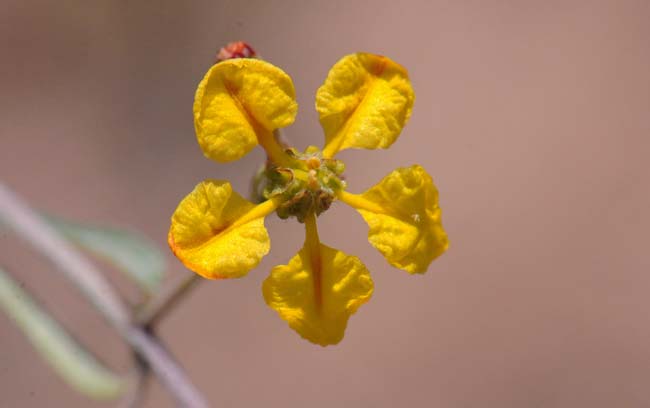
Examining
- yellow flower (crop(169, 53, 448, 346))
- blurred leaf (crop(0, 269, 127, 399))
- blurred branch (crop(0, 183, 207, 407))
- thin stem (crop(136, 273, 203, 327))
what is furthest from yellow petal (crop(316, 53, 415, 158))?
blurred leaf (crop(0, 269, 127, 399))

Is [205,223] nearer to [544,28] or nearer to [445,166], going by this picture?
[445,166]

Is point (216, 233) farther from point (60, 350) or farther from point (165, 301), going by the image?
point (60, 350)

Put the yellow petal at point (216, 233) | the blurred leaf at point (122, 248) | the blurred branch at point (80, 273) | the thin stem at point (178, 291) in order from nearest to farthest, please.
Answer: the yellow petal at point (216, 233)
the thin stem at point (178, 291)
the blurred branch at point (80, 273)
the blurred leaf at point (122, 248)

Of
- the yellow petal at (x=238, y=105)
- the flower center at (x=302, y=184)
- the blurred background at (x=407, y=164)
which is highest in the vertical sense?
the yellow petal at (x=238, y=105)

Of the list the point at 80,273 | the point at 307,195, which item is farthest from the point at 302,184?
the point at 80,273

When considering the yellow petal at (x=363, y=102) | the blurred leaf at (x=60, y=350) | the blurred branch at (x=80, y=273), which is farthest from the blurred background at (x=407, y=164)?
the yellow petal at (x=363, y=102)

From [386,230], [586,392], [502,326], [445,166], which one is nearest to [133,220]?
[445,166]

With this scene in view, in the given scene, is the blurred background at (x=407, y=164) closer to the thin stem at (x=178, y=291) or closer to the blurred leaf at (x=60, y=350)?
the blurred leaf at (x=60, y=350)

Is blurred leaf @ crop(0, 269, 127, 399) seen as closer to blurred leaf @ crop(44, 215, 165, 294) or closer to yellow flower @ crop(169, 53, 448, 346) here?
blurred leaf @ crop(44, 215, 165, 294)
